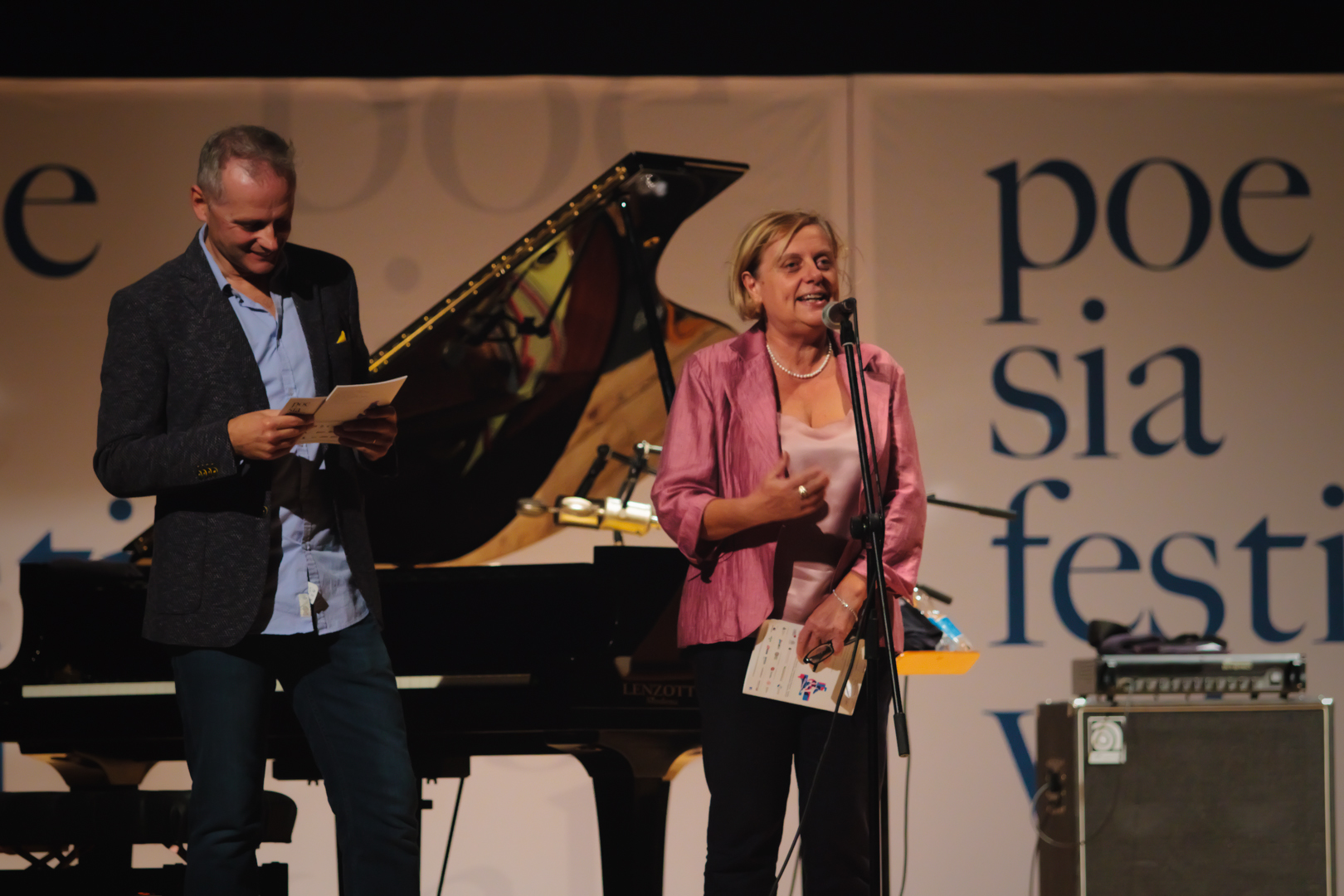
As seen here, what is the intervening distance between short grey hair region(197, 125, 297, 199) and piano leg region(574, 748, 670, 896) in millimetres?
1421

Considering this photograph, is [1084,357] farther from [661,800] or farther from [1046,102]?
[661,800]

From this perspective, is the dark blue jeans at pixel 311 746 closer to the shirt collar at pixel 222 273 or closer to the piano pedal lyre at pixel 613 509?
the shirt collar at pixel 222 273

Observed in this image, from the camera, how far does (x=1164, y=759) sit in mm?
3145

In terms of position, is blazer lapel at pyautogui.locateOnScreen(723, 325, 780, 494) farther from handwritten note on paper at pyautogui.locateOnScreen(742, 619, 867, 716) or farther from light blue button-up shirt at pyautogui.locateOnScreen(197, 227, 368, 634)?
light blue button-up shirt at pyautogui.locateOnScreen(197, 227, 368, 634)

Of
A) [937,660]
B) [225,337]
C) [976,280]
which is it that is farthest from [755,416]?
[976,280]

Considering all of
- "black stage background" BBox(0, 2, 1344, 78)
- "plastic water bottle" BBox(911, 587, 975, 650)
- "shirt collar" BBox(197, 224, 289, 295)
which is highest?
"black stage background" BBox(0, 2, 1344, 78)

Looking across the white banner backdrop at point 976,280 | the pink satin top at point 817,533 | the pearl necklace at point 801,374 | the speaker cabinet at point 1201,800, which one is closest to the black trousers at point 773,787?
the pink satin top at point 817,533

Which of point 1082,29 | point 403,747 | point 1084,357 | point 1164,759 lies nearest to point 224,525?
point 403,747

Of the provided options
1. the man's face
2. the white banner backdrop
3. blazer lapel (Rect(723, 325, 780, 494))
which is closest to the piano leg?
blazer lapel (Rect(723, 325, 780, 494))

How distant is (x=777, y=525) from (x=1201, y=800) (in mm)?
1764

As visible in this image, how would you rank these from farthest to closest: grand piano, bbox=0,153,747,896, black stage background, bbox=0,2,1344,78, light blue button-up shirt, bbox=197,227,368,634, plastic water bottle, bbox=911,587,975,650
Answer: black stage background, bbox=0,2,1344,78
plastic water bottle, bbox=911,587,975,650
grand piano, bbox=0,153,747,896
light blue button-up shirt, bbox=197,227,368,634

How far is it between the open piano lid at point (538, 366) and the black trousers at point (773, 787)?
125cm

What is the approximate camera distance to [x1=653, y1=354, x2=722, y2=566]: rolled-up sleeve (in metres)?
1.99

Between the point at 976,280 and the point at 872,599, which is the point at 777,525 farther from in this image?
the point at 976,280
